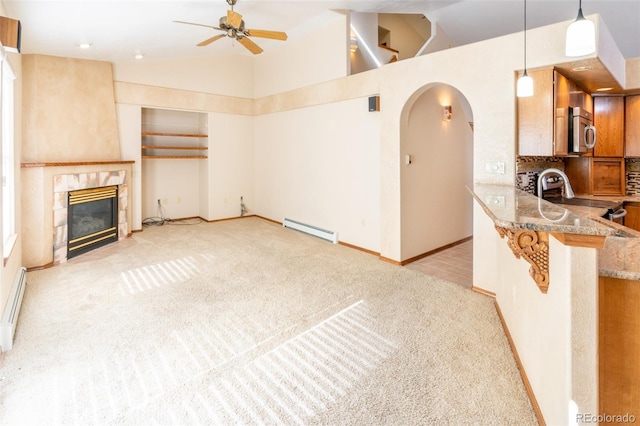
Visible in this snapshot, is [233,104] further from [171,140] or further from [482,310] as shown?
[482,310]

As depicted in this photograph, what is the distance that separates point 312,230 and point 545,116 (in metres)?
3.78

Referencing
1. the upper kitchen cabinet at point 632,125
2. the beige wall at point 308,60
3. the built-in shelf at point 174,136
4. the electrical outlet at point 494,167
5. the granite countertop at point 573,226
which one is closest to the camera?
the granite countertop at point 573,226

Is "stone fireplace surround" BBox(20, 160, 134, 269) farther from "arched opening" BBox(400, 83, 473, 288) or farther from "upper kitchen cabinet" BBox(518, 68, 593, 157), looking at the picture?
"upper kitchen cabinet" BBox(518, 68, 593, 157)

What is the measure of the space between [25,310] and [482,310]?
4.13 m

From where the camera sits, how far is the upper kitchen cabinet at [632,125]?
3895 mm

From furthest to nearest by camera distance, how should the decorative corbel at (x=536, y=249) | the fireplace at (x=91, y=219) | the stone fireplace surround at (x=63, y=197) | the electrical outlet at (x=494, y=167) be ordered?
1. the fireplace at (x=91, y=219)
2. the stone fireplace surround at (x=63, y=197)
3. the electrical outlet at (x=494, y=167)
4. the decorative corbel at (x=536, y=249)

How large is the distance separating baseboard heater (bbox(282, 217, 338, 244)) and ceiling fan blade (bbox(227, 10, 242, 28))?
3.22m

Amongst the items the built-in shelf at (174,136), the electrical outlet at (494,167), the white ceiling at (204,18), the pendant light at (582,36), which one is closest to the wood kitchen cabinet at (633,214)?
the electrical outlet at (494,167)

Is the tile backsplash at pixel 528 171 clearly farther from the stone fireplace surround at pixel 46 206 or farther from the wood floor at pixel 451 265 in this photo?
the stone fireplace surround at pixel 46 206

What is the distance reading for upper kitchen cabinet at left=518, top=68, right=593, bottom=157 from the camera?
2.93 meters

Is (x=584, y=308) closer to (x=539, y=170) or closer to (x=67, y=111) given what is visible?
(x=539, y=170)

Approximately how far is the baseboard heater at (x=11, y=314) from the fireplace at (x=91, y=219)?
1250 mm

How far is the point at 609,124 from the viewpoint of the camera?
13.1 feet

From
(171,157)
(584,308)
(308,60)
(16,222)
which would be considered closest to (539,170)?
(584,308)
